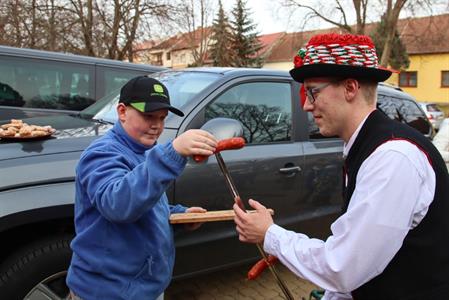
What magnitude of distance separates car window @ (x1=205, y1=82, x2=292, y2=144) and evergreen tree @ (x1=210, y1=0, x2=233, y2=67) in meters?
29.1

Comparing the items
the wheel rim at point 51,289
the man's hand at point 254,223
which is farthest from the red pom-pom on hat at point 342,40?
the wheel rim at point 51,289

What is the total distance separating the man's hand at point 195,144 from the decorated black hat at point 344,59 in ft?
1.31

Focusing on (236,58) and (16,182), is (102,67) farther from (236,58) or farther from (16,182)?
(236,58)

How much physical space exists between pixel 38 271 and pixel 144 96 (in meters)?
1.44

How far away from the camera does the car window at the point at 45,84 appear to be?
5.34 m

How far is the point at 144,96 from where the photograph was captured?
1.75 m

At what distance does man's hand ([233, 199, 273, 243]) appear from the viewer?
1514 millimetres

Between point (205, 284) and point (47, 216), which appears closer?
point (47, 216)

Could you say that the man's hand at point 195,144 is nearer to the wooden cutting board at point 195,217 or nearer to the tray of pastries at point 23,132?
the wooden cutting board at point 195,217

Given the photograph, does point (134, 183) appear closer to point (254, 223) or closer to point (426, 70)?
point (254, 223)

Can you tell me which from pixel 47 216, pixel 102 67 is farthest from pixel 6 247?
pixel 102 67

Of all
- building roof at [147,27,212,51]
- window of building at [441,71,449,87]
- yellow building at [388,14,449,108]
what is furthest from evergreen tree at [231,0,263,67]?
window of building at [441,71,449,87]

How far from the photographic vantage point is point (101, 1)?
21250 millimetres

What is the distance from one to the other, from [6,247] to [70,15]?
2034 cm
